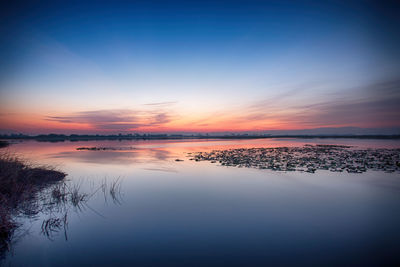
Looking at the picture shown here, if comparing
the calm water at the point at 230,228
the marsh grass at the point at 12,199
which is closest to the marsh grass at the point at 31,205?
the marsh grass at the point at 12,199

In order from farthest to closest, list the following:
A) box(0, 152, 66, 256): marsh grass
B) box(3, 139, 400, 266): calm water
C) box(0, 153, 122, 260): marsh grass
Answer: box(0, 153, 122, 260): marsh grass < box(0, 152, 66, 256): marsh grass < box(3, 139, 400, 266): calm water

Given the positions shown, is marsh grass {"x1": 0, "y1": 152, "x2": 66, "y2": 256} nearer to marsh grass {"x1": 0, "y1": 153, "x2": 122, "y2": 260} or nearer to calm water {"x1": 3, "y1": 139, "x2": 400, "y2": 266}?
marsh grass {"x1": 0, "y1": 153, "x2": 122, "y2": 260}

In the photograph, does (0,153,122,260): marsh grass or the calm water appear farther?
(0,153,122,260): marsh grass

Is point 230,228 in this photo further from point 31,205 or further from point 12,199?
point 12,199

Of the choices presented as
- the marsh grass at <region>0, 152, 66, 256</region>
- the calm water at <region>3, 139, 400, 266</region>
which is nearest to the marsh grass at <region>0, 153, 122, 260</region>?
the marsh grass at <region>0, 152, 66, 256</region>

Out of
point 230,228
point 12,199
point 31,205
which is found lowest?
point 230,228

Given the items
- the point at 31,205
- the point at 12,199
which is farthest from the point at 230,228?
the point at 12,199

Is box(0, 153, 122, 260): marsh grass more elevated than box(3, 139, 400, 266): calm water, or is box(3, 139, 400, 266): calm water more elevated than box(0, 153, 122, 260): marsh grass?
box(0, 153, 122, 260): marsh grass

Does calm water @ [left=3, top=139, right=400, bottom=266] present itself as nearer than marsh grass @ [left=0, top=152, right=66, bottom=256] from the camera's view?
Yes

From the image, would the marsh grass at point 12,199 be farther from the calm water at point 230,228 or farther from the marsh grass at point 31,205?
the calm water at point 230,228

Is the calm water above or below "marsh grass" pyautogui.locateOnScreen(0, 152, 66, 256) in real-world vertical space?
below

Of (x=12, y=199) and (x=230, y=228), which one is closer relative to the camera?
(x=230, y=228)

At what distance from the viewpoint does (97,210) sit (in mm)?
8352

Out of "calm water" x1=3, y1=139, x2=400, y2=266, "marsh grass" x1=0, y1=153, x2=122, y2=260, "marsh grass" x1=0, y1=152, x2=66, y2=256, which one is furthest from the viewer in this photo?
"marsh grass" x1=0, y1=153, x2=122, y2=260
